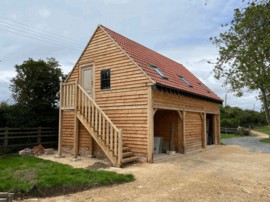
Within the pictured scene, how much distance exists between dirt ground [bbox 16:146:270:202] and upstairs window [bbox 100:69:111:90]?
4.41 m

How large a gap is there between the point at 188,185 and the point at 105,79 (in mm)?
7089

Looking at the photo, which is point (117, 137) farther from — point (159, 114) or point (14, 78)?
point (14, 78)

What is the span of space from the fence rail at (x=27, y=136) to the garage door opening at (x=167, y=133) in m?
6.21

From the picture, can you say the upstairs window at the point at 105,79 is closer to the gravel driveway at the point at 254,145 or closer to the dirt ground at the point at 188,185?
the dirt ground at the point at 188,185

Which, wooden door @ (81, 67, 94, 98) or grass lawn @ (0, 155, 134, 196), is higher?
wooden door @ (81, 67, 94, 98)

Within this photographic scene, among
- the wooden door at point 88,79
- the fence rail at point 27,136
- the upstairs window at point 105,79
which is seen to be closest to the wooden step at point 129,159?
the upstairs window at point 105,79

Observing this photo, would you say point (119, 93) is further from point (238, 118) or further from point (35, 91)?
point (238, 118)

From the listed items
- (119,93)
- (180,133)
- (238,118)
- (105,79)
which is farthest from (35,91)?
(238,118)

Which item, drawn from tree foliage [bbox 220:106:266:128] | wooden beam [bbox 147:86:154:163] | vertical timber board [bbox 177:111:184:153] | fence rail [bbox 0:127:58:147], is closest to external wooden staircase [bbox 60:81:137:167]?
wooden beam [bbox 147:86:154:163]

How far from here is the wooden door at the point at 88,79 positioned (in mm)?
12953

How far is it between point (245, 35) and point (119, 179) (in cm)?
498

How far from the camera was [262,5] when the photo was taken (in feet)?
12.4

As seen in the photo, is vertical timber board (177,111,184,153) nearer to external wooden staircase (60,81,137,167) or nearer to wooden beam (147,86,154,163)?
wooden beam (147,86,154,163)

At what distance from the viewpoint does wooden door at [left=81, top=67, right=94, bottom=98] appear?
12953mm
